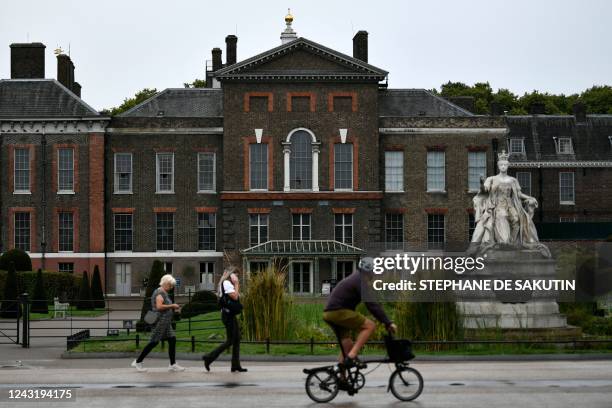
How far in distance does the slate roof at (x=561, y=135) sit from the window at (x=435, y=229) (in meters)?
14.3

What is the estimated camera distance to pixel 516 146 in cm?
7381

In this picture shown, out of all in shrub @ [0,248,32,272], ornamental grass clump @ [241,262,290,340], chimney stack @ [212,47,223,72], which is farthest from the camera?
chimney stack @ [212,47,223,72]

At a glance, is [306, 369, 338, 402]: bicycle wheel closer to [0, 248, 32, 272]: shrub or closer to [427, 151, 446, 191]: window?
[0, 248, 32, 272]: shrub

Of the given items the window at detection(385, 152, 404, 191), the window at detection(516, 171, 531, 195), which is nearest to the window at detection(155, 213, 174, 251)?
the window at detection(385, 152, 404, 191)

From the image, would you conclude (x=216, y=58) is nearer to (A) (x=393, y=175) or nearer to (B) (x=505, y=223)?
(A) (x=393, y=175)

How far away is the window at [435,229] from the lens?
60.0 m

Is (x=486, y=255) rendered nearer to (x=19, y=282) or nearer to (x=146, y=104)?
(x=19, y=282)

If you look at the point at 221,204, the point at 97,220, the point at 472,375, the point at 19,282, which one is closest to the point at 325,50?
the point at 221,204

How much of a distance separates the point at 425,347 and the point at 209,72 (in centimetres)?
4800

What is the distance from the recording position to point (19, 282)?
48938 millimetres

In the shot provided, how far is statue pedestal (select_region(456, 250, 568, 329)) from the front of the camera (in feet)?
85.0

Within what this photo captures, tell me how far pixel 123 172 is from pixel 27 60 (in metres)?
8.36

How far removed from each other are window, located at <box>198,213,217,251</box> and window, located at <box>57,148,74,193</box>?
697cm

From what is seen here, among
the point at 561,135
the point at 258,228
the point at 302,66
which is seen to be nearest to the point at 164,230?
the point at 258,228
